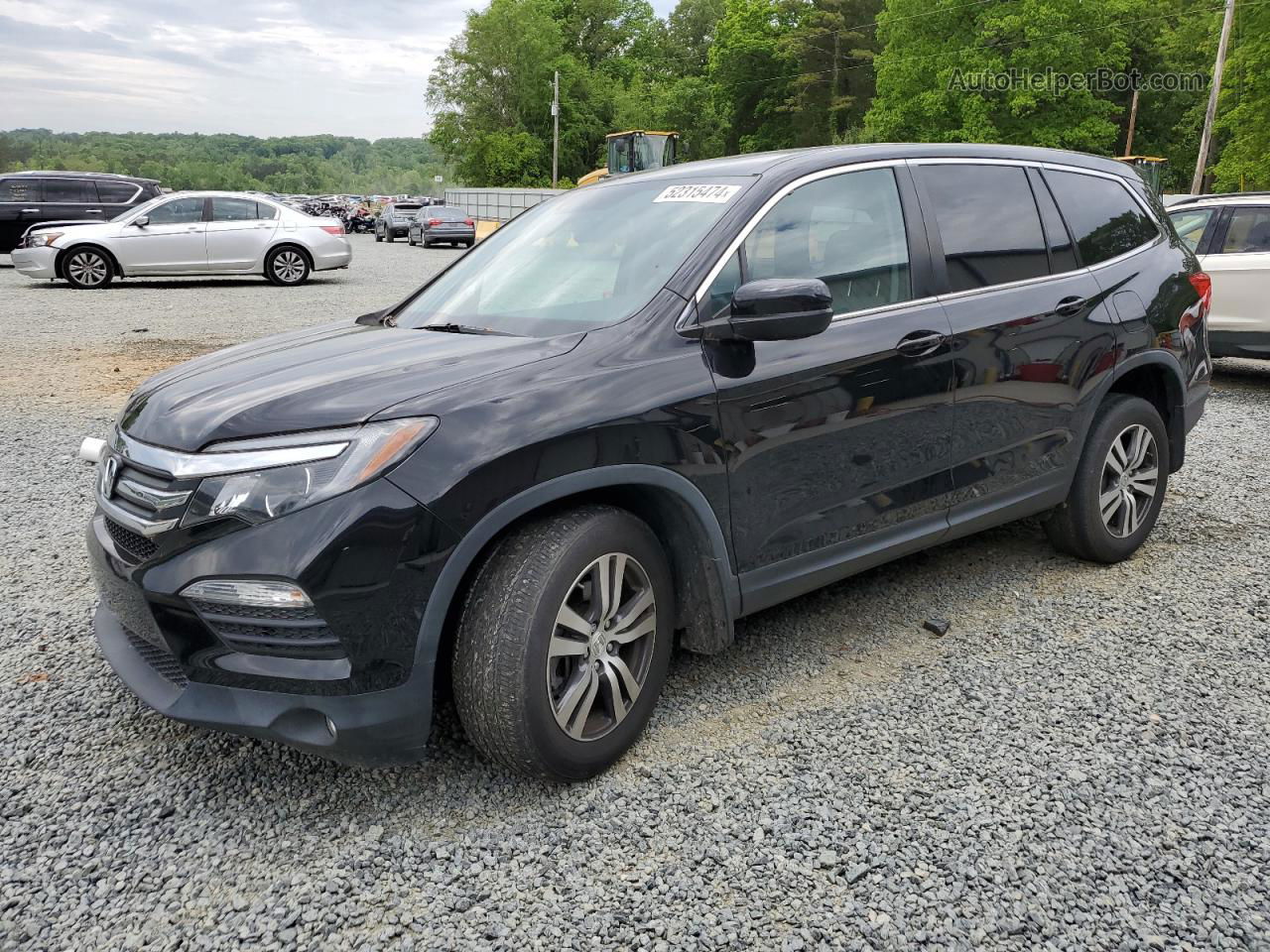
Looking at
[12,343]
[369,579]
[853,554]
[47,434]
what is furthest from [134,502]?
[12,343]

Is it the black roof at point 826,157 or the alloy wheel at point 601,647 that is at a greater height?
the black roof at point 826,157

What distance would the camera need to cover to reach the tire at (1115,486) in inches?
172

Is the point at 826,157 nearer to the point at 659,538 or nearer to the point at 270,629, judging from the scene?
the point at 659,538

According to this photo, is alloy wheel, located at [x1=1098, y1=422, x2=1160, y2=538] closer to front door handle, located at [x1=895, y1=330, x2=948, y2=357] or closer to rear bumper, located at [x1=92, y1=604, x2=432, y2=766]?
front door handle, located at [x1=895, y1=330, x2=948, y2=357]

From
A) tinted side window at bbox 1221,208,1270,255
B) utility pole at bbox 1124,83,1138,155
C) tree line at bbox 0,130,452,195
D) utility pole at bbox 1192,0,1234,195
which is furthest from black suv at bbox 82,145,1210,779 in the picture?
tree line at bbox 0,130,452,195

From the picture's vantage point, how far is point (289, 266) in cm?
1792

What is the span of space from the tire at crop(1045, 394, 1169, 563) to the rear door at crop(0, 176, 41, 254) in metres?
Answer: 21.0

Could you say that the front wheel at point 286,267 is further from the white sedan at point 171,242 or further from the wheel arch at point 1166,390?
the wheel arch at point 1166,390

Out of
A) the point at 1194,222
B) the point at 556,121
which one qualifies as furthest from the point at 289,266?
the point at 556,121

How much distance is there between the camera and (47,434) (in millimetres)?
7238

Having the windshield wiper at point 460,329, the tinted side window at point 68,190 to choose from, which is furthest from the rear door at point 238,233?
the windshield wiper at point 460,329

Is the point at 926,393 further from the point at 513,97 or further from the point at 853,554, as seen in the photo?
the point at 513,97

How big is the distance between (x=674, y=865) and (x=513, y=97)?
7957 centimetres

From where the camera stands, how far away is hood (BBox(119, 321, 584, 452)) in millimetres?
2607
